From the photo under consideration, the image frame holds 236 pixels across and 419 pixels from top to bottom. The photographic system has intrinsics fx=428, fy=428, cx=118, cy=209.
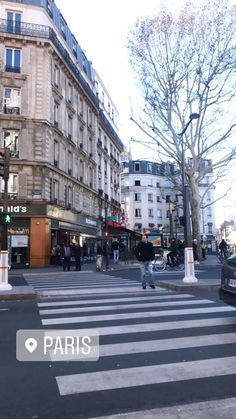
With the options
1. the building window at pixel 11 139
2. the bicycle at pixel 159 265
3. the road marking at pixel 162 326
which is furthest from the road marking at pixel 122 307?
the building window at pixel 11 139

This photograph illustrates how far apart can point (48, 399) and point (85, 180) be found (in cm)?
3688

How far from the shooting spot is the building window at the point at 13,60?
100 ft

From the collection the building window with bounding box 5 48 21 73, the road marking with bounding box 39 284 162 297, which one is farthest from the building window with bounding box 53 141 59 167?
the road marking with bounding box 39 284 162 297

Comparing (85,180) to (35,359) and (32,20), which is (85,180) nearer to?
(32,20)

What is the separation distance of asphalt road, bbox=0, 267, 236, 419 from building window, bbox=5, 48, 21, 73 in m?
25.4

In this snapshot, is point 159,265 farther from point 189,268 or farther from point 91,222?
point 91,222

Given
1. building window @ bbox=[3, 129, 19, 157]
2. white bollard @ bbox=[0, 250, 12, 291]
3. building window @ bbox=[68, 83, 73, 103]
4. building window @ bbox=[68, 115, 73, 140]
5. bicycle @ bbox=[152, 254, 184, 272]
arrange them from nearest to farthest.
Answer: white bollard @ bbox=[0, 250, 12, 291] → bicycle @ bbox=[152, 254, 184, 272] → building window @ bbox=[3, 129, 19, 157] → building window @ bbox=[68, 115, 73, 140] → building window @ bbox=[68, 83, 73, 103]

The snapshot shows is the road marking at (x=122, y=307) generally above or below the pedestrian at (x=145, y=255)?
below

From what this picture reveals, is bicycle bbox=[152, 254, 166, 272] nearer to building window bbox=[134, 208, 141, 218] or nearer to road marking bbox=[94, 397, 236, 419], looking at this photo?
road marking bbox=[94, 397, 236, 419]

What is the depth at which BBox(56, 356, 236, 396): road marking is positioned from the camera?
14.6 feet

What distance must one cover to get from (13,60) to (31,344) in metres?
28.4

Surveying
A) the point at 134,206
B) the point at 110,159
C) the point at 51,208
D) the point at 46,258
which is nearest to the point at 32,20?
the point at 51,208

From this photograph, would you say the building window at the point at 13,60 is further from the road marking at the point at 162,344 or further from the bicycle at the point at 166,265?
the road marking at the point at 162,344

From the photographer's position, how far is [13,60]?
30.8 meters
